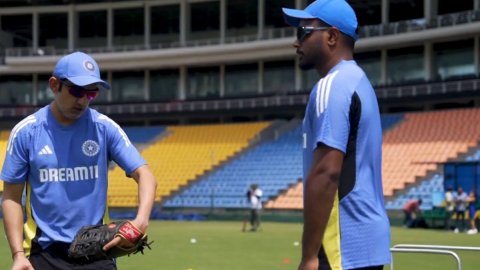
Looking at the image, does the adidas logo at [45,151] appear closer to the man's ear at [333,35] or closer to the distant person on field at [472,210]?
the man's ear at [333,35]

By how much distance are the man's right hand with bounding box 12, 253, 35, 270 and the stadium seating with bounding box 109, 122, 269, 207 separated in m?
32.4

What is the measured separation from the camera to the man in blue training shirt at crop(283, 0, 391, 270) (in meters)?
3.52

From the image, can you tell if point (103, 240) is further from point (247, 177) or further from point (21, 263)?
point (247, 177)

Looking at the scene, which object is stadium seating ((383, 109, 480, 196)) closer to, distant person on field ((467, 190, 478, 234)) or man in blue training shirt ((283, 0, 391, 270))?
distant person on field ((467, 190, 478, 234))

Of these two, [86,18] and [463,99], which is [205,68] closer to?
[86,18]

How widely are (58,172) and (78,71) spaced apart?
613 mm

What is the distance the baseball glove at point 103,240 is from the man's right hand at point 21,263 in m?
0.27

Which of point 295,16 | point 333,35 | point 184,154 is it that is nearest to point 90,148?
point 295,16

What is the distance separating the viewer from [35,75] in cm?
5012

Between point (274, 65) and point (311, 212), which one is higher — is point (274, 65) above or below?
above

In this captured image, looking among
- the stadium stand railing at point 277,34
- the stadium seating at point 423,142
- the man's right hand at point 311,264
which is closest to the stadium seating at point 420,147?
the stadium seating at point 423,142

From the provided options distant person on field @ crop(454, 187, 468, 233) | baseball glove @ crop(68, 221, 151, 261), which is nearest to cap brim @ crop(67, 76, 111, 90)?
baseball glove @ crop(68, 221, 151, 261)

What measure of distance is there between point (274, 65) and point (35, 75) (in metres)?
16.2

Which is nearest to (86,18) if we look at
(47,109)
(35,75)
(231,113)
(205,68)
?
(35,75)
